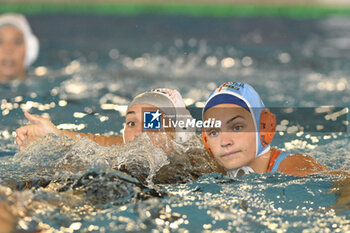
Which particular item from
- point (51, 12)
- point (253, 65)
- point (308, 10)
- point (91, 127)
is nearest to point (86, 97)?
point (91, 127)

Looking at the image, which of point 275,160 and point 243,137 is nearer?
point 243,137

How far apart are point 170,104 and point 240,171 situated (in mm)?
648

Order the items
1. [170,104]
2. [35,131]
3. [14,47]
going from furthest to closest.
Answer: [14,47] → [170,104] → [35,131]

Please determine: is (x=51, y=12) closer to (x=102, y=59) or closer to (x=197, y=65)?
(x=102, y=59)

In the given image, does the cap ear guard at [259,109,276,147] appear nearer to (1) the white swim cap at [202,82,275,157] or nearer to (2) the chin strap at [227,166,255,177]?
(1) the white swim cap at [202,82,275,157]

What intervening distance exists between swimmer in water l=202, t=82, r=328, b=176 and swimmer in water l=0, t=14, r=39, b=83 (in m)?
3.29

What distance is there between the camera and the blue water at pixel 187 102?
2393mm

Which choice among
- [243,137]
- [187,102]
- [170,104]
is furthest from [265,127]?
[187,102]

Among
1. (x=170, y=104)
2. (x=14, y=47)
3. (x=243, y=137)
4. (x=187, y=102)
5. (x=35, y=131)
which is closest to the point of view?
(x=243, y=137)

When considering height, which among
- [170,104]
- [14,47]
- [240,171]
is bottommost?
[240,171]

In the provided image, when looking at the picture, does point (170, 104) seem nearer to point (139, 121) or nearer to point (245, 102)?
point (139, 121)

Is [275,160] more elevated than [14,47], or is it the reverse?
[14,47]

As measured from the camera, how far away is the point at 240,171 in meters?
2.95

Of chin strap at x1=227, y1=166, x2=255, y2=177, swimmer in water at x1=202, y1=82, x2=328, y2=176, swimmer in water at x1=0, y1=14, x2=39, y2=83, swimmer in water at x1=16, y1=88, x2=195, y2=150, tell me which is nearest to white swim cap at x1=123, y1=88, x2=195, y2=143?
swimmer in water at x1=16, y1=88, x2=195, y2=150
